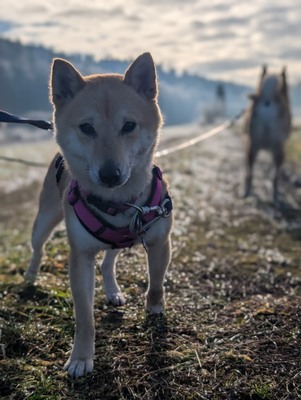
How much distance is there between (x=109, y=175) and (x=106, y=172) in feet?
0.10

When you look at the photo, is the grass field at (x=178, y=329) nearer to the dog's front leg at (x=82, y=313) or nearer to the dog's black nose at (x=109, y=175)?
the dog's front leg at (x=82, y=313)

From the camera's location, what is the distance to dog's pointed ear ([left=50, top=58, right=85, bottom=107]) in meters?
3.80

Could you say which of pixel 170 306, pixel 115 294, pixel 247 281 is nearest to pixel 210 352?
pixel 170 306

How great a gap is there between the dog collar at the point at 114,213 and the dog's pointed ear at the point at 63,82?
2.26ft

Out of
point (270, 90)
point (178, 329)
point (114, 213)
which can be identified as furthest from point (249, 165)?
point (114, 213)

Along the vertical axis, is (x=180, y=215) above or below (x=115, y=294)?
below

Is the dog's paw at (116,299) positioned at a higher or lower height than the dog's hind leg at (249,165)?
higher

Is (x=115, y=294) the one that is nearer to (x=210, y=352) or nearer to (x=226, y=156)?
(x=210, y=352)

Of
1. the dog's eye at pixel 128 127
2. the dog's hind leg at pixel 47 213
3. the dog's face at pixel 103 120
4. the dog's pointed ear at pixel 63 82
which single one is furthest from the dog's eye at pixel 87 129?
the dog's hind leg at pixel 47 213

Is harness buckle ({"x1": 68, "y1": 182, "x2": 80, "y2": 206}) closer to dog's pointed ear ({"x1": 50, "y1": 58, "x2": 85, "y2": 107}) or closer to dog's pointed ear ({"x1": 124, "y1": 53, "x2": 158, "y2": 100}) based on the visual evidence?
dog's pointed ear ({"x1": 50, "y1": 58, "x2": 85, "y2": 107})

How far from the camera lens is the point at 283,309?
13.6 ft

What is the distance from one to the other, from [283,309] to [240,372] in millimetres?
1117

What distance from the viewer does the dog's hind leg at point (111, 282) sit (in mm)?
4438

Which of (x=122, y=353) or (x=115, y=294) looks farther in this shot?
(x=115, y=294)
